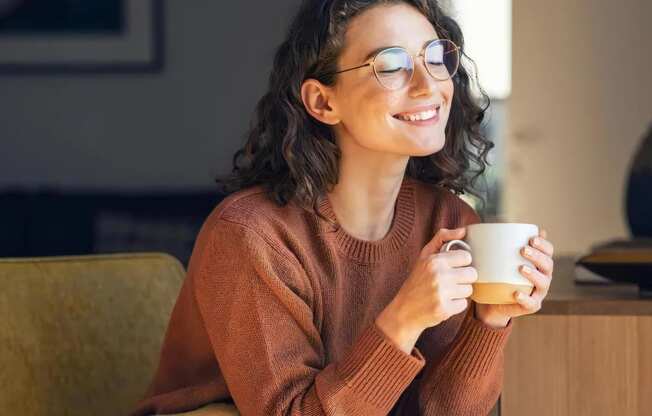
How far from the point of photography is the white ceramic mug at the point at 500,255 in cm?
121

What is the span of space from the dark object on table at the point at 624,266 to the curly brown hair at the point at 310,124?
0.25m

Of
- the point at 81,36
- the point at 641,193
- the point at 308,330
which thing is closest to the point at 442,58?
the point at 308,330

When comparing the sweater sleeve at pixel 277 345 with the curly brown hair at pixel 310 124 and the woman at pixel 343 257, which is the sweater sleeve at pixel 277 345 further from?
the curly brown hair at pixel 310 124

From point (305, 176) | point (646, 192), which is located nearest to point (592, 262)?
point (305, 176)

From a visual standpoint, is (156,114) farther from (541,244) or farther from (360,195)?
(541,244)

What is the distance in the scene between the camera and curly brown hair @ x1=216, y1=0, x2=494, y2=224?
57.9 inches

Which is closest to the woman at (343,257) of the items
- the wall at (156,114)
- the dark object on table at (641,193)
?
the dark object on table at (641,193)

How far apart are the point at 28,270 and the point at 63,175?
236 cm

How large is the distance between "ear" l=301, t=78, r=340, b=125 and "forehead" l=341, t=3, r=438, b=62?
0.07m

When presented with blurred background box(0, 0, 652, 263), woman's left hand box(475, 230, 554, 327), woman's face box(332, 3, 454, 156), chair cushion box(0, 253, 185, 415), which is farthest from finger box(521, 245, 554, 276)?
blurred background box(0, 0, 652, 263)

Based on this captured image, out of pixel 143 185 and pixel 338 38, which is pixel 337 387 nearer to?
pixel 338 38

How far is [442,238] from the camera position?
1.28 m

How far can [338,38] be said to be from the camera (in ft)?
4.77

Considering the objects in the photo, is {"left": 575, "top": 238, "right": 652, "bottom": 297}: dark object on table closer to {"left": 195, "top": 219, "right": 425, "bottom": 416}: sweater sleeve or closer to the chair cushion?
{"left": 195, "top": 219, "right": 425, "bottom": 416}: sweater sleeve
